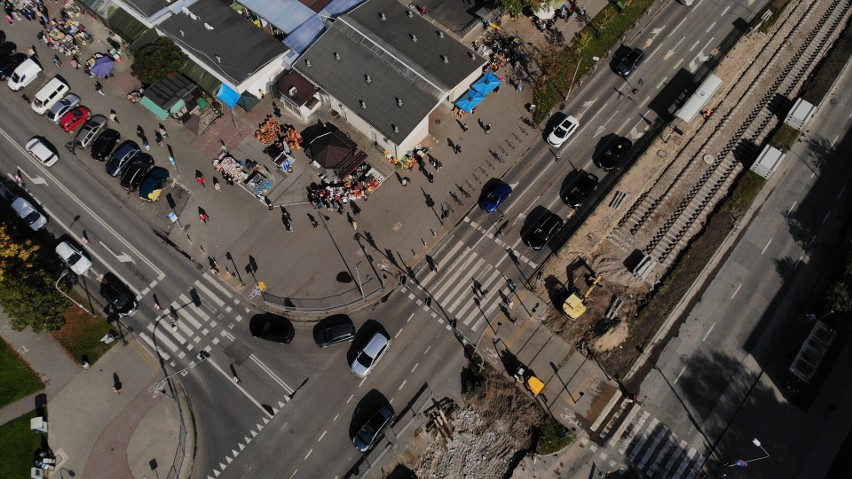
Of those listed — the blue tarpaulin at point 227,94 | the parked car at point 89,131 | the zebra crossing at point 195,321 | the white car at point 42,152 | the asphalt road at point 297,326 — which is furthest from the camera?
the blue tarpaulin at point 227,94

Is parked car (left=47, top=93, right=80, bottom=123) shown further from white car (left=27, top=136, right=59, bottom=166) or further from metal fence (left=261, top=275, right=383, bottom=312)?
metal fence (left=261, top=275, right=383, bottom=312)

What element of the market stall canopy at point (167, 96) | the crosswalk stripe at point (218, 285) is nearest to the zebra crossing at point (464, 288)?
the crosswalk stripe at point (218, 285)

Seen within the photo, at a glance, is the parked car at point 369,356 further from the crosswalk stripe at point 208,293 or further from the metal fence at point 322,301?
the crosswalk stripe at point 208,293

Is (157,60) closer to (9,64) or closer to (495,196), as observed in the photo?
(9,64)

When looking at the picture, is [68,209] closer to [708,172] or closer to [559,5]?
[559,5]

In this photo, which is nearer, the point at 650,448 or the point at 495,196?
the point at 650,448

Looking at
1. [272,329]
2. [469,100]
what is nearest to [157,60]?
[272,329]

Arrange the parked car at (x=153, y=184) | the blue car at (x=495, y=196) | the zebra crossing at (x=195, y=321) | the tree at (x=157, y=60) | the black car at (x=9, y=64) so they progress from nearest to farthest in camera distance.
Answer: the zebra crossing at (x=195, y=321) < the blue car at (x=495, y=196) < the parked car at (x=153, y=184) < the tree at (x=157, y=60) < the black car at (x=9, y=64)
